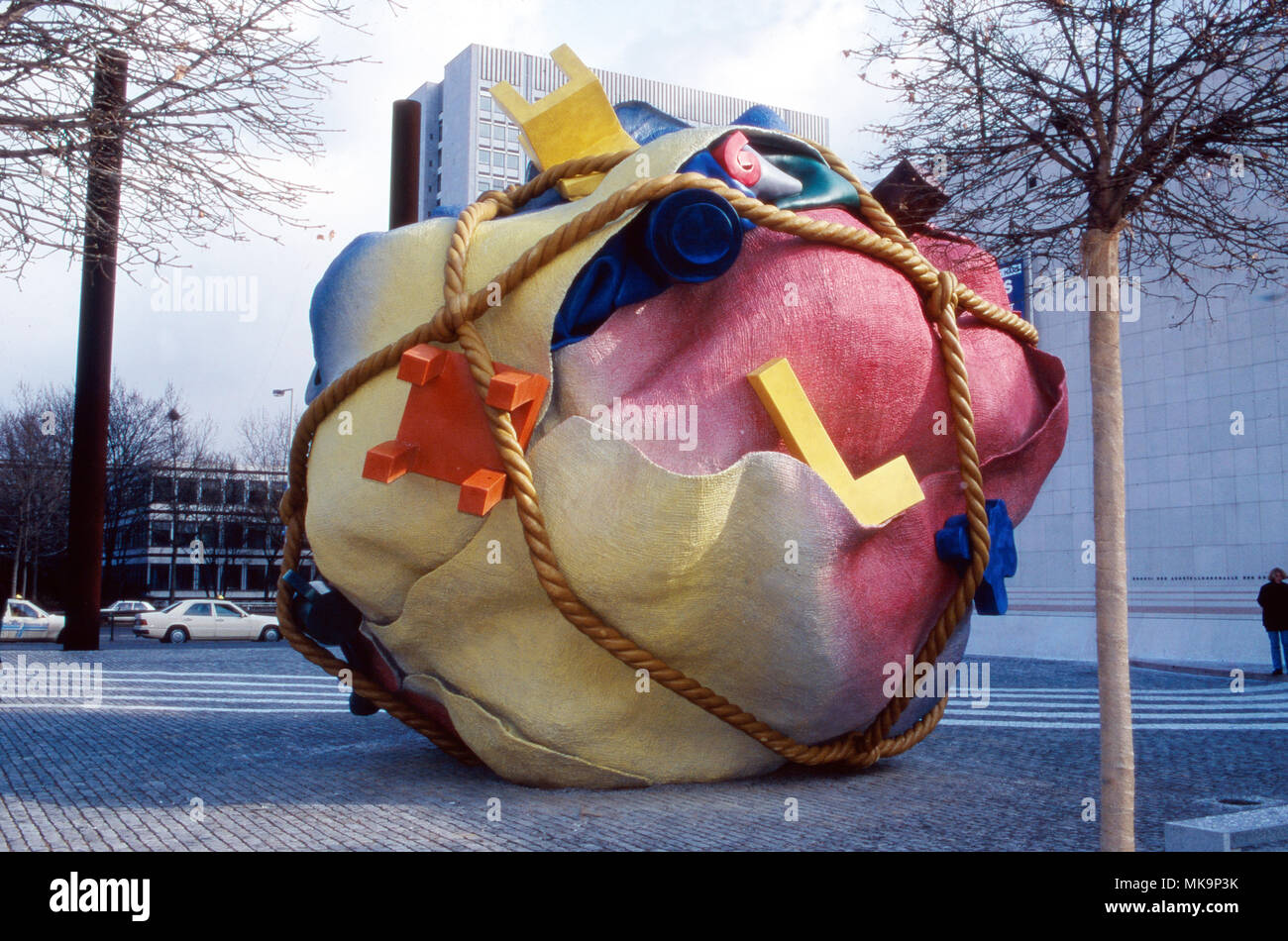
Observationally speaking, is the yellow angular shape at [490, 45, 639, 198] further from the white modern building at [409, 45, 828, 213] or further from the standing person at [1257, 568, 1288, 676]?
the white modern building at [409, 45, 828, 213]

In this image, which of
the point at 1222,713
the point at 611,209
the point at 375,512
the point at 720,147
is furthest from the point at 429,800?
the point at 1222,713

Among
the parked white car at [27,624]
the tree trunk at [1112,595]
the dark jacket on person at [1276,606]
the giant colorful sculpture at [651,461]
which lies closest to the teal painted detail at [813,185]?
the giant colorful sculpture at [651,461]

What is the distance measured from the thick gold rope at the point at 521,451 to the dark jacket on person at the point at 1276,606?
1024 centimetres

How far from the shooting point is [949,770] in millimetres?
6449

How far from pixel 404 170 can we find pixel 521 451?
871 cm

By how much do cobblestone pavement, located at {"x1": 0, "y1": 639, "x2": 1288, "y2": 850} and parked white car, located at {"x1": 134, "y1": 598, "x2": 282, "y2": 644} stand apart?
1736cm

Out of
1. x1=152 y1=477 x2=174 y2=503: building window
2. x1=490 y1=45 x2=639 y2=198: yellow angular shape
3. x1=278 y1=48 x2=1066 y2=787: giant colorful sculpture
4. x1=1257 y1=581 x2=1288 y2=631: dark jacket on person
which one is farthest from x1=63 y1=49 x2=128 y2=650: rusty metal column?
x1=152 y1=477 x2=174 y2=503: building window

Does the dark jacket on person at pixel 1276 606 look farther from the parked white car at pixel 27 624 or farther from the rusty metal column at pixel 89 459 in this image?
the parked white car at pixel 27 624

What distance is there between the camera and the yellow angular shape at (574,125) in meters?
5.88

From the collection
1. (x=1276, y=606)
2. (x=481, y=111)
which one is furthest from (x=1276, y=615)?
(x=481, y=111)

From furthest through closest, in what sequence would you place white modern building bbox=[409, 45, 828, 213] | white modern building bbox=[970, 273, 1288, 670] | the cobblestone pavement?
white modern building bbox=[409, 45, 828, 213] → white modern building bbox=[970, 273, 1288, 670] → the cobblestone pavement

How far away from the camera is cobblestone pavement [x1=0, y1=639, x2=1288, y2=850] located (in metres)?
4.62

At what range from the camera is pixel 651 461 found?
4.95 metres
